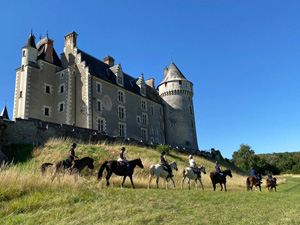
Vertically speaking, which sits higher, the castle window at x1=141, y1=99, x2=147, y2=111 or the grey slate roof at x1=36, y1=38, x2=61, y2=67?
the grey slate roof at x1=36, y1=38, x2=61, y2=67

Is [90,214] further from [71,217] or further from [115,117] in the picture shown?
[115,117]

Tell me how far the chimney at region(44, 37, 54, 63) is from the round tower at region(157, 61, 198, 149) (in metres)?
19.0

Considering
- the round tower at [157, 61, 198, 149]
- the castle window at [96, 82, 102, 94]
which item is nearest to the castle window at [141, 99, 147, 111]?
the round tower at [157, 61, 198, 149]

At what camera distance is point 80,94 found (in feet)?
95.7

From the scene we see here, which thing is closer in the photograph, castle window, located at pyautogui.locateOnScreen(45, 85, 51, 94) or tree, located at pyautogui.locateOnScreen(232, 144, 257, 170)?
castle window, located at pyautogui.locateOnScreen(45, 85, 51, 94)

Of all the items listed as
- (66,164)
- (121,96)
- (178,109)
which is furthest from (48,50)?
(66,164)

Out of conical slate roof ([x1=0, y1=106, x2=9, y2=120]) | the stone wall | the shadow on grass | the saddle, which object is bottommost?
the saddle

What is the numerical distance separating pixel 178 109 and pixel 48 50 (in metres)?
21.2

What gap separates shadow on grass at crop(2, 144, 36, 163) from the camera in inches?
654

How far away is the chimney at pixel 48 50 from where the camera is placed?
3078 cm

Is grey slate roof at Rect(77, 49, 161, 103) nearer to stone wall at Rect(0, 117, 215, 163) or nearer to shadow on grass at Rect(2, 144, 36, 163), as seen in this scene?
stone wall at Rect(0, 117, 215, 163)

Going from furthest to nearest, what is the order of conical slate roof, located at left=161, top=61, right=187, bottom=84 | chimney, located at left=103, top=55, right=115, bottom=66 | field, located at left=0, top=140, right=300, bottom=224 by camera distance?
1. conical slate roof, located at left=161, top=61, right=187, bottom=84
2. chimney, located at left=103, top=55, right=115, bottom=66
3. field, located at left=0, top=140, right=300, bottom=224

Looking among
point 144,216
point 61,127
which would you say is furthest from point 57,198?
point 61,127

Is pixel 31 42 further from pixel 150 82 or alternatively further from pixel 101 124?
pixel 150 82
